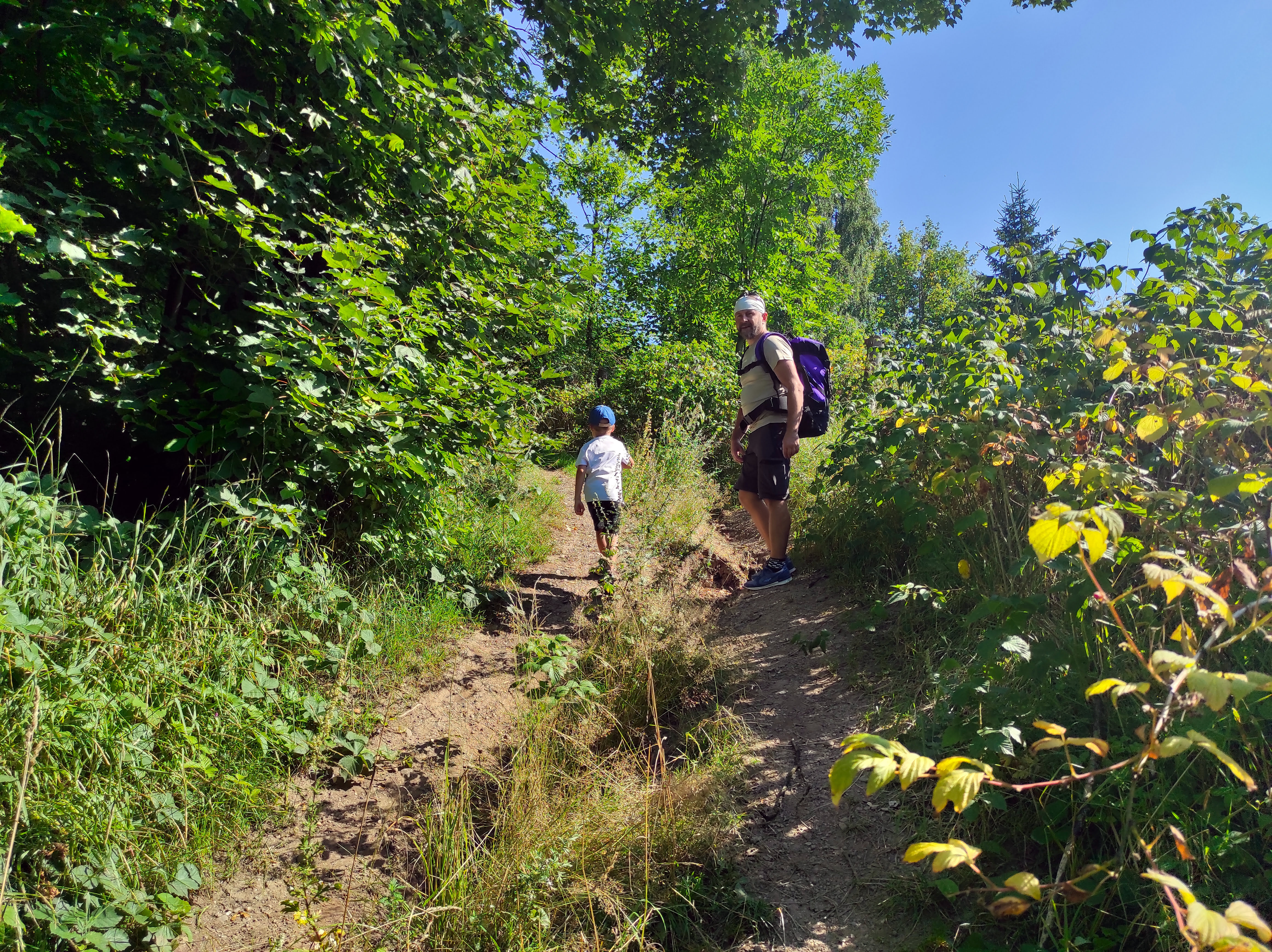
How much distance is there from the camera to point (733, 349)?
15.1 meters

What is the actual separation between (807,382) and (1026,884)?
3.74 metres

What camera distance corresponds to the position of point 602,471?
524 cm

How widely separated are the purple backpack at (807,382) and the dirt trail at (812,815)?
140 cm

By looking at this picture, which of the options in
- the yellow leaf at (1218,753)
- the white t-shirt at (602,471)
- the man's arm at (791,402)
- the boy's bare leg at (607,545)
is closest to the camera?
the yellow leaf at (1218,753)

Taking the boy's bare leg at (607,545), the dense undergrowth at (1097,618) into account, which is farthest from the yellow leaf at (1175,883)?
the boy's bare leg at (607,545)

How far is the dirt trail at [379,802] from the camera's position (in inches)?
82.7

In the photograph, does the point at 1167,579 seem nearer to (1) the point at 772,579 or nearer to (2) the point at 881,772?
(2) the point at 881,772

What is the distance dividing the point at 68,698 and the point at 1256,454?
4.24 meters

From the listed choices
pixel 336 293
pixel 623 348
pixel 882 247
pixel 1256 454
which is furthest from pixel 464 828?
pixel 882 247

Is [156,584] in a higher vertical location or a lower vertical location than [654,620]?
higher

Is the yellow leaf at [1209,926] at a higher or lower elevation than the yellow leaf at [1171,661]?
lower

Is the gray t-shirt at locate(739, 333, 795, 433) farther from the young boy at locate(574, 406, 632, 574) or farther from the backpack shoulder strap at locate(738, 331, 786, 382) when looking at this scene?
the young boy at locate(574, 406, 632, 574)

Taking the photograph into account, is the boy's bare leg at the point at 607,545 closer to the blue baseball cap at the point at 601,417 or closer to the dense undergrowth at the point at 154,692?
the blue baseball cap at the point at 601,417

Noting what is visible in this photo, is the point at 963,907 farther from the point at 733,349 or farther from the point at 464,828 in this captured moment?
the point at 733,349
